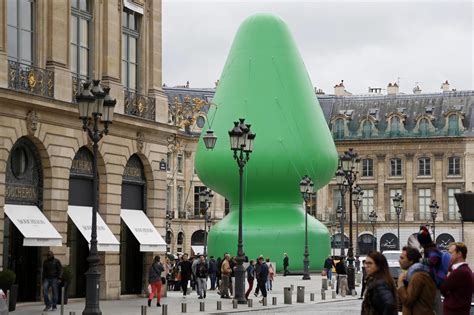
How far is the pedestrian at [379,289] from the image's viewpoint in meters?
10.8

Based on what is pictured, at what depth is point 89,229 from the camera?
3194 cm

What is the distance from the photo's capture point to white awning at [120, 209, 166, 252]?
34.5 meters

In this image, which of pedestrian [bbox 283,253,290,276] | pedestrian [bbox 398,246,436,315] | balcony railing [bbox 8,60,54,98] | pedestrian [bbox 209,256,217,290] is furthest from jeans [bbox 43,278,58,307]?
pedestrian [bbox 283,253,290,276]

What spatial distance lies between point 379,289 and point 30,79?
2022 centimetres

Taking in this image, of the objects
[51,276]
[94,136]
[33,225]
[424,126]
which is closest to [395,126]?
[424,126]

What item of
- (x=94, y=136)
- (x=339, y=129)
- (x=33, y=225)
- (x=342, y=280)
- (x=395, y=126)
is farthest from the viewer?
(x=339, y=129)

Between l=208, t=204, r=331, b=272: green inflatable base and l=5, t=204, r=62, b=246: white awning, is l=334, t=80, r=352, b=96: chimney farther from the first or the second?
l=5, t=204, r=62, b=246: white awning

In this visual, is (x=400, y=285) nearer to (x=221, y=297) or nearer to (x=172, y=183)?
(x=221, y=297)

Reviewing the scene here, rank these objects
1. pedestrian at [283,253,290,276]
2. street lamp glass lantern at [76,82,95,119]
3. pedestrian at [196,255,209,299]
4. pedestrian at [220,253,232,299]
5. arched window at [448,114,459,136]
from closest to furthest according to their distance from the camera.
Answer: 1. street lamp glass lantern at [76,82,95,119]
2. pedestrian at [196,255,209,299]
3. pedestrian at [220,253,232,299]
4. pedestrian at [283,253,290,276]
5. arched window at [448,114,459,136]

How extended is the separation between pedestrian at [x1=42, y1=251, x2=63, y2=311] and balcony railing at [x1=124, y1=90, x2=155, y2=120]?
7.14 metres

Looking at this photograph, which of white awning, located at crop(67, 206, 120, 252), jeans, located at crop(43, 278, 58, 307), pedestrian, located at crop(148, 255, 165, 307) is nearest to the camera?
jeans, located at crop(43, 278, 58, 307)

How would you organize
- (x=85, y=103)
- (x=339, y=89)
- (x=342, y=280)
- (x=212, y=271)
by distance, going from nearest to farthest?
(x=85, y=103)
(x=342, y=280)
(x=212, y=271)
(x=339, y=89)

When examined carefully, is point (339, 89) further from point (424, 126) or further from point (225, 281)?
point (225, 281)

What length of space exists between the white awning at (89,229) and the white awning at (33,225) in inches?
50.5
